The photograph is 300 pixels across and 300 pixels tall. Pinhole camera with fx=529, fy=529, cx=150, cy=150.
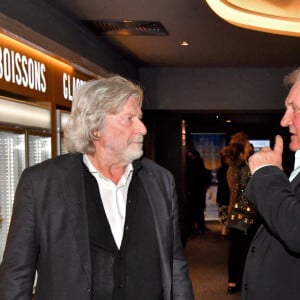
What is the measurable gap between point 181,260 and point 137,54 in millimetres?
4170

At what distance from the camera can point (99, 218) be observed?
1.93 metres

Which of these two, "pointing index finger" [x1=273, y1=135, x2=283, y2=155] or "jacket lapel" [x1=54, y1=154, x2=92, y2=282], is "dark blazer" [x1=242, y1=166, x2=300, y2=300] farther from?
"jacket lapel" [x1=54, y1=154, x2=92, y2=282]

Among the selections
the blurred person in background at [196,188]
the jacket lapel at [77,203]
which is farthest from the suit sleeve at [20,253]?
the blurred person in background at [196,188]

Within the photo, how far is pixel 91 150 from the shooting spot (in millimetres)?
2100

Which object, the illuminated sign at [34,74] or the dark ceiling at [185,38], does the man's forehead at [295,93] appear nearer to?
the illuminated sign at [34,74]

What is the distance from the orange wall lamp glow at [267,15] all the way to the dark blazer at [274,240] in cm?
252

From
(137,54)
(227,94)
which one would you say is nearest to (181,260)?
(137,54)

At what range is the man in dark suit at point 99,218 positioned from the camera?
1865 mm

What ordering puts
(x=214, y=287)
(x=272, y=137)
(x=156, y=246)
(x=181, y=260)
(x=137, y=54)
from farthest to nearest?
(x=272, y=137) → (x=137, y=54) → (x=214, y=287) → (x=181, y=260) → (x=156, y=246)

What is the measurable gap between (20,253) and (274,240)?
2.87ft

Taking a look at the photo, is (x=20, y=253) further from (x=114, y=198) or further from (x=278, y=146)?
(x=278, y=146)

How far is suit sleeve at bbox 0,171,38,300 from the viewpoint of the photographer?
1859 millimetres

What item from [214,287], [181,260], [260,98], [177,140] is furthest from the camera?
[177,140]

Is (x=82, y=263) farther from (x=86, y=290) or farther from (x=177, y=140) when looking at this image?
(x=177, y=140)
